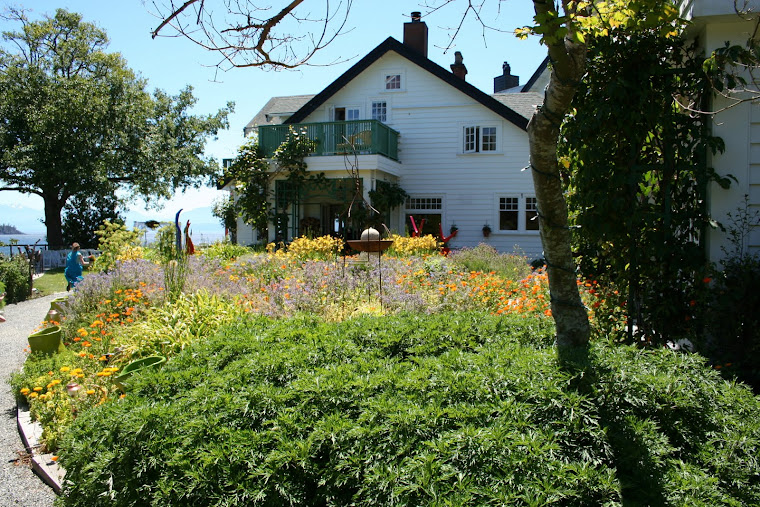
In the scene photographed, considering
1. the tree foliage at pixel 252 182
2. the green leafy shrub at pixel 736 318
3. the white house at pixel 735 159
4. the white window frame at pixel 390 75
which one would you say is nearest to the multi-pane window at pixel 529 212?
the white window frame at pixel 390 75

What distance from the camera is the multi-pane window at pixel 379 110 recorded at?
19.6 metres

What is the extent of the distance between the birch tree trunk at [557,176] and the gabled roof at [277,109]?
806 inches

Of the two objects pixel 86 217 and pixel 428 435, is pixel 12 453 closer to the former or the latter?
pixel 428 435

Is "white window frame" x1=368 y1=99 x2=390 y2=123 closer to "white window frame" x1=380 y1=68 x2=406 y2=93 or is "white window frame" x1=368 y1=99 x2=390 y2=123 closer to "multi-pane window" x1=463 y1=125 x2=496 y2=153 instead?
"white window frame" x1=380 y1=68 x2=406 y2=93

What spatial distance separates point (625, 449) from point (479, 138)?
1726 cm

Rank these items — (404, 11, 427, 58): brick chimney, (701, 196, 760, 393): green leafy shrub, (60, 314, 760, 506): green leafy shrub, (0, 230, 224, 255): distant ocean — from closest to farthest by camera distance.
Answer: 1. (60, 314, 760, 506): green leafy shrub
2. (701, 196, 760, 393): green leafy shrub
3. (0, 230, 224, 255): distant ocean
4. (404, 11, 427, 58): brick chimney

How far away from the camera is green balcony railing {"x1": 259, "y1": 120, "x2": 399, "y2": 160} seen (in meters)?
17.1

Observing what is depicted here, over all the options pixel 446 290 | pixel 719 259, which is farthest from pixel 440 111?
pixel 719 259

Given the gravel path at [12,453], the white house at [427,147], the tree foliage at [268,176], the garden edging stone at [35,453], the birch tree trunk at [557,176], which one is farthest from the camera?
the white house at [427,147]

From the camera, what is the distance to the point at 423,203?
19.3 meters

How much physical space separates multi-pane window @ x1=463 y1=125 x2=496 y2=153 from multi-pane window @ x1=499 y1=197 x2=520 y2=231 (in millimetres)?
1953

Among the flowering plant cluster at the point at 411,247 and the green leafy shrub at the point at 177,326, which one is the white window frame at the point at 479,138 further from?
the green leafy shrub at the point at 177,326

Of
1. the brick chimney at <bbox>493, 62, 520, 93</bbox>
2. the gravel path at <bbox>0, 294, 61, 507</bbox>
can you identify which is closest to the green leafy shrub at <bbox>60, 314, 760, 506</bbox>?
the gravel path at <bbox>0, 294, 61, 507</bbox>

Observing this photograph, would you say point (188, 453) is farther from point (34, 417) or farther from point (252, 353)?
point (34, 417)
